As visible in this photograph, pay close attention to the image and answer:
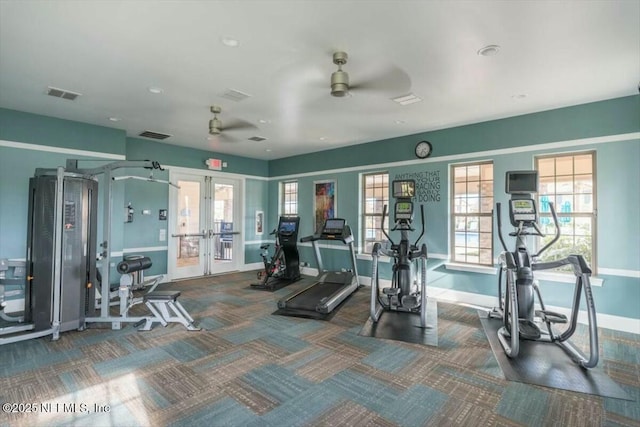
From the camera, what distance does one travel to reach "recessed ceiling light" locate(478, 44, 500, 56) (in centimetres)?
294

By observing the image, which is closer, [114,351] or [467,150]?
[114,351]

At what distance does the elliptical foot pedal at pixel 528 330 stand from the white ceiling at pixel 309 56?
109 inches

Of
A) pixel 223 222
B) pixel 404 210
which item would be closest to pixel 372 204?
pixel 404 210

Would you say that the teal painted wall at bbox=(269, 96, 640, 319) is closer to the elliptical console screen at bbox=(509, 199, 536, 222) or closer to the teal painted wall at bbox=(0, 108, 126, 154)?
the elliptical console screen at bbox=(509, 199, 536, 222)

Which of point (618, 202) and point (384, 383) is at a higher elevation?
point (618, 202)

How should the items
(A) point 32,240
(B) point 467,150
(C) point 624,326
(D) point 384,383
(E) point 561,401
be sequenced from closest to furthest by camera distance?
1. (E) point 561,401
2. (D) point 384,383
3. (A) point 32,240
4. (C) point 624,326
5. (B) point 467,150

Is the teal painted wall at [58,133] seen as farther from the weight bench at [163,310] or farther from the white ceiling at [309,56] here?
the weight bench at [163,310]

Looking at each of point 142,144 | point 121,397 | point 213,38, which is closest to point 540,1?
point 213,38

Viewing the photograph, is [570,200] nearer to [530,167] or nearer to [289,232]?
[530,167]

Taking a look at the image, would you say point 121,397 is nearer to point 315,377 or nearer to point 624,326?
point 315,377

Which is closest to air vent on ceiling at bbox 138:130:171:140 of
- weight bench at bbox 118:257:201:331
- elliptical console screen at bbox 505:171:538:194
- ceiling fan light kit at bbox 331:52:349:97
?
weight bench at bbox 118:257:201:331

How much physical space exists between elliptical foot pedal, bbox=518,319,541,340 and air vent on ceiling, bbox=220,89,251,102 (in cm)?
429

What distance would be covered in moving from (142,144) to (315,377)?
5.80m

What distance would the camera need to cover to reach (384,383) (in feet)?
9.21
